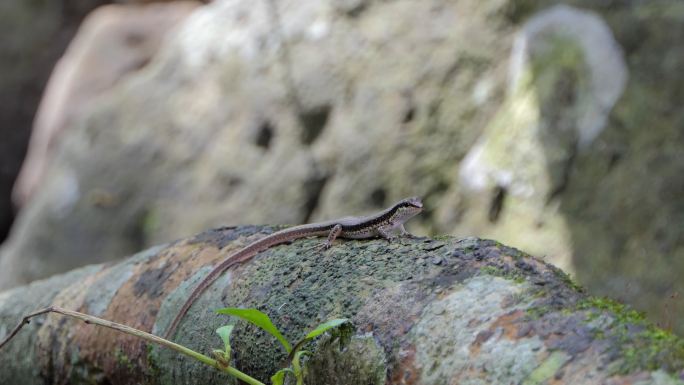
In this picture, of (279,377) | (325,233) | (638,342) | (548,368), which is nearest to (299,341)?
(279,377)

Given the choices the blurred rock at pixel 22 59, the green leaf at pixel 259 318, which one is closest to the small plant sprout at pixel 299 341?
the green leaf at pixel 259 318

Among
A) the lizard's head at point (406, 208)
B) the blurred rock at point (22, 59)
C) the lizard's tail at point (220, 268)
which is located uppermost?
the blurred rock at point (22, 59)

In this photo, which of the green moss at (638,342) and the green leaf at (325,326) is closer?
the green moss at (638,342)

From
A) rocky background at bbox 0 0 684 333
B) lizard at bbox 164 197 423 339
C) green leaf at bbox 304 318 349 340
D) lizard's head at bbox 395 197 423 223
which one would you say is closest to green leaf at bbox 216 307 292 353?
green leaf at bbox 304 318 349 340

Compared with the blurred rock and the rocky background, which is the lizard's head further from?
the blurred rock

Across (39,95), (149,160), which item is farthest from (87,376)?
(39,95)

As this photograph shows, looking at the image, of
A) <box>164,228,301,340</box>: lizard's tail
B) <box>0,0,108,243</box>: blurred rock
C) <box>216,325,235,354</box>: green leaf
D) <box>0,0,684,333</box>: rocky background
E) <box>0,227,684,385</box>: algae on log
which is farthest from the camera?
<box>0,0,108,243</box>: blurred rock

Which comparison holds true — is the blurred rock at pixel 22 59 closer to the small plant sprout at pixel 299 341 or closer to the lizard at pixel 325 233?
the lizard at pixel 325 233
